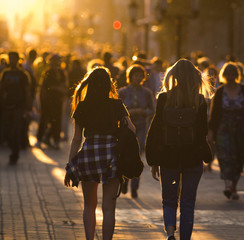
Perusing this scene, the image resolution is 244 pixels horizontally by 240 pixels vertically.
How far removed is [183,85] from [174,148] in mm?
508

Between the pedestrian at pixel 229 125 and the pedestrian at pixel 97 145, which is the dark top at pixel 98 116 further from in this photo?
the pedestrian at pixel 229 125

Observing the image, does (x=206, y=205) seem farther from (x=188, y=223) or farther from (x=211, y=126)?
(x=188, y=223)

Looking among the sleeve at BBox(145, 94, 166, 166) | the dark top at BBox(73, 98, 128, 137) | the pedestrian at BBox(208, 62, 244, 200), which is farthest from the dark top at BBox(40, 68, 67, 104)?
the dark top at BBox(73, 98, 128, 137)

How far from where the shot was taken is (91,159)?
23.3ft

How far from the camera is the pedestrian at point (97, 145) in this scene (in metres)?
7.10

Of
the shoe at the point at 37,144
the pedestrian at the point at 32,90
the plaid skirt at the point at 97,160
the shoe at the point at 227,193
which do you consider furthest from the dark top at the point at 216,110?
the shoe at the point at 37,144

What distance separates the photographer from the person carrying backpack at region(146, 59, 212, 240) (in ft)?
24.1

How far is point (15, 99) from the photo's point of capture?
14.8 m

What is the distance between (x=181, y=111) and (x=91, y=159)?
0.82 metres

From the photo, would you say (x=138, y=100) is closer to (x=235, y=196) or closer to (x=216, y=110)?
(x=216, y=110)

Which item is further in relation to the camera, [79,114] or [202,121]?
[202,121]

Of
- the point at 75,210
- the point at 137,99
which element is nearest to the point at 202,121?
the point at 75,210

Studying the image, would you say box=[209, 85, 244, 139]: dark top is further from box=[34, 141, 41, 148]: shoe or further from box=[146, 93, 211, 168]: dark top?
box=[34, 141, 41, 148]: shoe

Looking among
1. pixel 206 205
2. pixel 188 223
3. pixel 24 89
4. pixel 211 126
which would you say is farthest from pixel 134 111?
pixel 188 223
